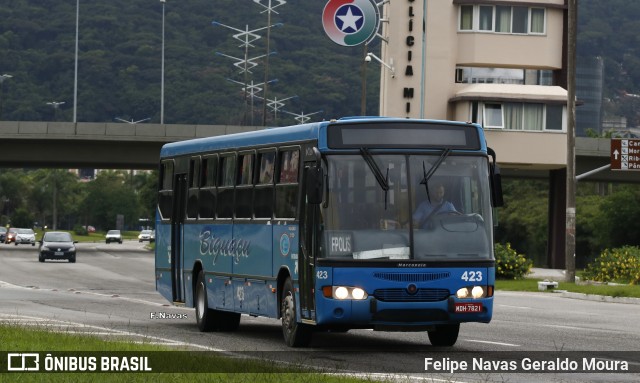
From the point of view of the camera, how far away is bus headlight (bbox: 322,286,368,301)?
18.3 metres

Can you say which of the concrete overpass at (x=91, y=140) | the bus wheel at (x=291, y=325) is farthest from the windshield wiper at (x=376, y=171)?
the concrete overpass at (x=91, y=140)

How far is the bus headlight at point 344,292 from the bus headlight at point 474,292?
3.92 ft

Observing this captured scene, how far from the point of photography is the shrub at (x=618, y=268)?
48.0 m

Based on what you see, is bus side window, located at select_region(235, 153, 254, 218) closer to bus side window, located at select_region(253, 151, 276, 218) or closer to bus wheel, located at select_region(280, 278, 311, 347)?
bus side window, located at select_region(253, 151, 276, 218)

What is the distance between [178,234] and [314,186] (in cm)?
735

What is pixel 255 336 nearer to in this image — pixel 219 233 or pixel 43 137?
pixel 219 233

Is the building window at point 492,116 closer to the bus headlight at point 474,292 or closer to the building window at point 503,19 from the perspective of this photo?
the building window at point 503,19

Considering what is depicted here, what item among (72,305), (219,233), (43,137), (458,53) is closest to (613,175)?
(458,53)

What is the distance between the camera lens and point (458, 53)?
75750 mm

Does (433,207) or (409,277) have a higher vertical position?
(433,207)

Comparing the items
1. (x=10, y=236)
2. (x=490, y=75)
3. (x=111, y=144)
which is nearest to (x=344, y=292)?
(x=490, y=75)

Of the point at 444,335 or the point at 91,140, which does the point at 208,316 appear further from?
the point at 91,140

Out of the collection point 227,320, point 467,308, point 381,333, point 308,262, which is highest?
point 308,262

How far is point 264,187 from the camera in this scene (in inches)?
832
